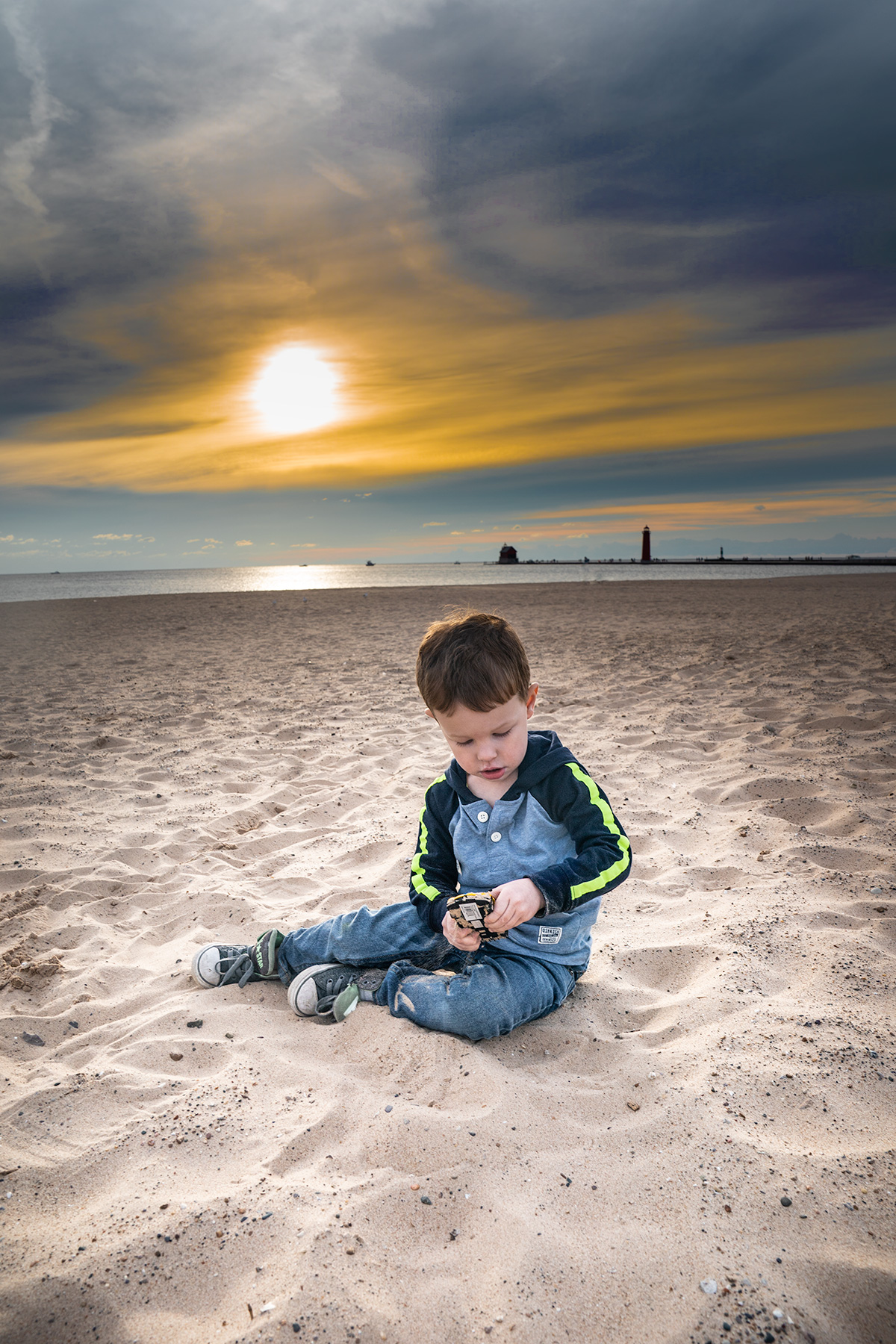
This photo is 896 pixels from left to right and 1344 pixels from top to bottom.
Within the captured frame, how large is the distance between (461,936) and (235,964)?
1006mm

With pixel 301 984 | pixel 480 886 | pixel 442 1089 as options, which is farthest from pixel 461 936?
pixel 301 984

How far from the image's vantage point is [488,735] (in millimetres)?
2191

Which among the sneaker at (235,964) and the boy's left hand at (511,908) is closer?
the boy's left hand at (511,908)

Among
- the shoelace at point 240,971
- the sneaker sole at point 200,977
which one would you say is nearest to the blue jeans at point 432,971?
the shoelace at point 240,971

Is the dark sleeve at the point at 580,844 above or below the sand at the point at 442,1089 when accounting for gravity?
above

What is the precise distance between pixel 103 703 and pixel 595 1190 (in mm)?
7228

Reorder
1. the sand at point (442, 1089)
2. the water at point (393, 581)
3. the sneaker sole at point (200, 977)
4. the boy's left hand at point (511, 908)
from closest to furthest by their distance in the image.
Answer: the sand at point (442, 1089) → the boy's left hand at point (511, 908) → the sneaker sole at point (200, 977) → the water at point (393, 581)

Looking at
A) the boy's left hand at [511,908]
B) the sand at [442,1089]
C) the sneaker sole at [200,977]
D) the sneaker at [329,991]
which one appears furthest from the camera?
the sneaker sole at [200,977]

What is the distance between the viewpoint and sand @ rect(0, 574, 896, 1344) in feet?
4.80

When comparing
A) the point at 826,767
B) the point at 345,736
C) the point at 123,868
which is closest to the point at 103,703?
the point at 345,736

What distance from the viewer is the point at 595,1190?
65.9 inches

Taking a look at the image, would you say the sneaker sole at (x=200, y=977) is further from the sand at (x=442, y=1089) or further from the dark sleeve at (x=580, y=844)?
the dark sleeve at (x=580, y=844)

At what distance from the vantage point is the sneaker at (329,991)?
241cm

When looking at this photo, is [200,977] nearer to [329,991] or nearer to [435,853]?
[329,991]
